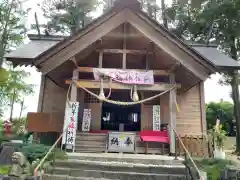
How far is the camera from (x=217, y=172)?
5832mm

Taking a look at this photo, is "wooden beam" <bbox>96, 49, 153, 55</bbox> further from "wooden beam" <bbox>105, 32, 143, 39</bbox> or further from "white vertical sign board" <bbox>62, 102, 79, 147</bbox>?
"white vertical sign board" <bbox>62, 102, 79, 147</bbox>

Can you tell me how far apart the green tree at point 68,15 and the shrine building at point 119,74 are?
11.4 m

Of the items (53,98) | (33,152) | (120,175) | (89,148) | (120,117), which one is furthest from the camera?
(120,117)

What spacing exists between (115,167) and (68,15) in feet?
63.2

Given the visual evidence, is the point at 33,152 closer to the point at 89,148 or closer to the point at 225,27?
the point at 89,148

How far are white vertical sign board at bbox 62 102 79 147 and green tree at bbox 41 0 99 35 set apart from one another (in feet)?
49.7

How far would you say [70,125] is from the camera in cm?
828

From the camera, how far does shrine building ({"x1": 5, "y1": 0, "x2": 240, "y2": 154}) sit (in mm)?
8438

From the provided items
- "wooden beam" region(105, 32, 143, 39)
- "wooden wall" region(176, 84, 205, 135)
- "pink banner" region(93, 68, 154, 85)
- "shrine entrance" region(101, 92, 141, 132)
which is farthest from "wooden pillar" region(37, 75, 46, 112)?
"wooden wall" region(176, 84, 205, 135)

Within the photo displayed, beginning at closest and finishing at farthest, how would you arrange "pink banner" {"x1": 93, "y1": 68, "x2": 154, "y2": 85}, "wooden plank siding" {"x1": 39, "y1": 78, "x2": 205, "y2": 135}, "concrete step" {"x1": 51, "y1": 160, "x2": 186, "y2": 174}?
"concrete step" {"x1": 51, "y1": 160, "x2": 186, "y2": 174}
"pink banner" {"x1": 93, "y1": 68, "x2": 154, "y2": 85}
"wooden plank siding" {"x1": 39, "y1": 78, "x2": 205, "y2": 135}

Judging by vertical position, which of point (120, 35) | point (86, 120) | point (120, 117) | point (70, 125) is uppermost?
point (120, 35)

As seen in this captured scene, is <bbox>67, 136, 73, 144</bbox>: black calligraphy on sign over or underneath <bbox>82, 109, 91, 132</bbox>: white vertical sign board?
underneath

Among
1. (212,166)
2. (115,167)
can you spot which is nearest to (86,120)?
(115,167)

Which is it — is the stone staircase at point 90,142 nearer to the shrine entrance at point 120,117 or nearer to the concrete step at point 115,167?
the concrete step at point 115,167
